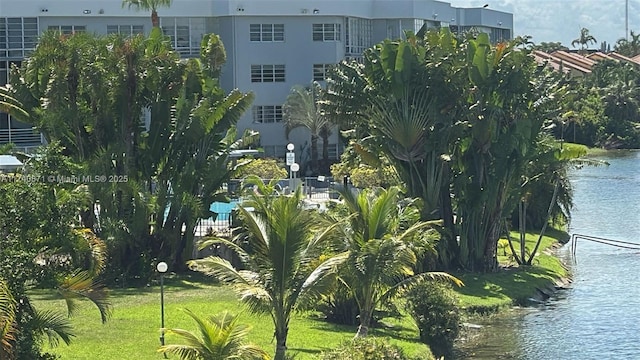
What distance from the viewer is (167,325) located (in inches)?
1158

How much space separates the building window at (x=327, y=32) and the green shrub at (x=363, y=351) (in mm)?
48755

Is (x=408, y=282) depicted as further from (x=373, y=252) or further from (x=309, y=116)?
(x=309, y=116)

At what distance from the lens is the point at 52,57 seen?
36375mm

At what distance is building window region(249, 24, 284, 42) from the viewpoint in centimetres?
7012

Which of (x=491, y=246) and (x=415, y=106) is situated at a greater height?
(x=415, y=106)

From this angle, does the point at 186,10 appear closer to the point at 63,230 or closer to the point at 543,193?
the point at 543,193

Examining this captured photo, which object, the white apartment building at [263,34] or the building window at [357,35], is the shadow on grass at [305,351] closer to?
the white apartment building at [263,34]

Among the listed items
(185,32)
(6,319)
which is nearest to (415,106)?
(6,319)

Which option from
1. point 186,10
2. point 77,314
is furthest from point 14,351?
point 186,10

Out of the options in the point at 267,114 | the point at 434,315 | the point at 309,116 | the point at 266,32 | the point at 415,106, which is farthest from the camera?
the point at 267,114

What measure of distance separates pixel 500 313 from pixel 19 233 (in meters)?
20.3

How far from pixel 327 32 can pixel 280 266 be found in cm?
4912

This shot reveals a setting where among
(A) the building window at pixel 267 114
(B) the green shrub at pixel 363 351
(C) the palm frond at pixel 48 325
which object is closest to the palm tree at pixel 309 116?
(A) the building window at pixel 267 114

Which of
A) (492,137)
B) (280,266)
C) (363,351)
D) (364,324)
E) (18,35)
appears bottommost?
(364,324)
